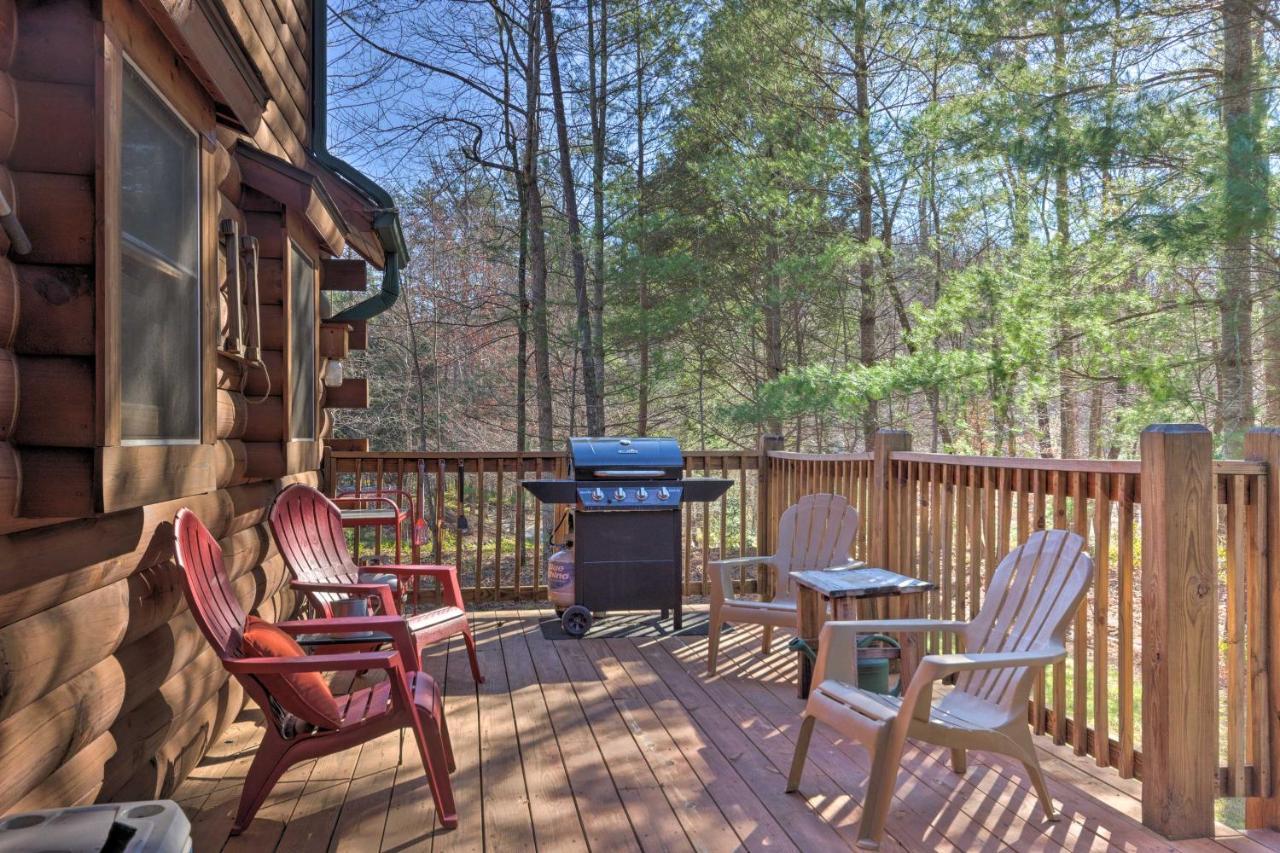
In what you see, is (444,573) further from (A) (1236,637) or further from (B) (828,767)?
(A) (1236,637)

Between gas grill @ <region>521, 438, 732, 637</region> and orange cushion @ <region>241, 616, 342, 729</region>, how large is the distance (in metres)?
2.61

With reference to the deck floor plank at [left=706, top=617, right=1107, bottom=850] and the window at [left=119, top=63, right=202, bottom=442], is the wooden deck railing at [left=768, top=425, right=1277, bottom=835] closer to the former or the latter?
the deck floor plank at [left=706, top=617, right=1107, bottom=850]

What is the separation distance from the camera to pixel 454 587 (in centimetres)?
441

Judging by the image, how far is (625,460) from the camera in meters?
5.69

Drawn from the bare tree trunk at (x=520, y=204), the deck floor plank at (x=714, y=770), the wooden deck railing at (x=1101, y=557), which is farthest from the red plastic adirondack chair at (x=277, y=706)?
the bare tree trunk at (x=520, y=204)

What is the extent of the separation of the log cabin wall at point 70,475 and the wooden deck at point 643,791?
53 cm

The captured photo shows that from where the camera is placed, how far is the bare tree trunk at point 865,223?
423 inches

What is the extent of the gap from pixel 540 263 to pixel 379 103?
9.95 feet

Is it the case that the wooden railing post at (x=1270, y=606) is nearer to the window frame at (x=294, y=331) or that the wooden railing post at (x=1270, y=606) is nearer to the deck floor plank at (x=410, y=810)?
the deck floor plank at (x=410, y=810)

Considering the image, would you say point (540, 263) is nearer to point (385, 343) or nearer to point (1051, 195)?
point (385, 343)

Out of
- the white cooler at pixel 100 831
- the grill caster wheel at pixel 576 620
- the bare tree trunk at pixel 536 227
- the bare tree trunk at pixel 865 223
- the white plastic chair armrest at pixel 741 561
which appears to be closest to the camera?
the white cooler at pixel 100 831

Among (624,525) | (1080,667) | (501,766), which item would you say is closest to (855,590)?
(1080,667)

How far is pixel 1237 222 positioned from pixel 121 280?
7449 mm

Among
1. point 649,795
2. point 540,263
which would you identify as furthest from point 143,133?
point 540,263
